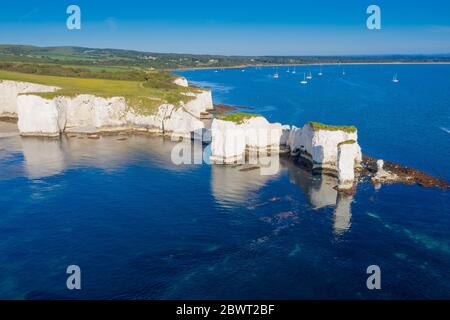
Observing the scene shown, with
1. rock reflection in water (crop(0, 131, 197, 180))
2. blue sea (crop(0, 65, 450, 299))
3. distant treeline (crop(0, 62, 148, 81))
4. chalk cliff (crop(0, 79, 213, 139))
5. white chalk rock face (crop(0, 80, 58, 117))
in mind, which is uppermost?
distant treeline (crop(0, 62, 148, 81))

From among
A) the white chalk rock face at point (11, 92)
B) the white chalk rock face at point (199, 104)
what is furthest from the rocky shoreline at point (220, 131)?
the white chalk rock face at point (199, 104)

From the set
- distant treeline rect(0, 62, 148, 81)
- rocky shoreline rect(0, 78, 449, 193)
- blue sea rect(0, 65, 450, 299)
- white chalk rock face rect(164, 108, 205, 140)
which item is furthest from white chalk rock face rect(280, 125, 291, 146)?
distant treeline rect(0, 62, 148, 81)

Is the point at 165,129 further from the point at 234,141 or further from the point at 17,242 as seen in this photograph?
the point at 17,242

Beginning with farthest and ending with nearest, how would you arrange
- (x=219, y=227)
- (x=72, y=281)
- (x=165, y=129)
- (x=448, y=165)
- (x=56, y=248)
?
(x=165, y=129) < (x=448, y=165) < (x=219, y=227) < (x=56, y=248) < (x=72, y=281)

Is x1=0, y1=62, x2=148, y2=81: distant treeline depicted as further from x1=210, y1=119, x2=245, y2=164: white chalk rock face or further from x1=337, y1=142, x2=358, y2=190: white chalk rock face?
x1=337, y1=142, x2=358, y2=190: white chalk rock face

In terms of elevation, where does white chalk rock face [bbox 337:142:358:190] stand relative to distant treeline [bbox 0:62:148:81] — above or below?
below

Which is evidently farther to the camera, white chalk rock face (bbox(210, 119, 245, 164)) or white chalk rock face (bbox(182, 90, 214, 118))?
white chalk rock face (bbox(182, 90, 214, 118))
